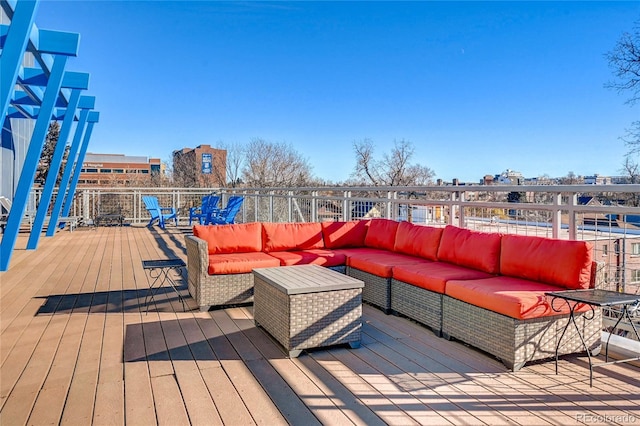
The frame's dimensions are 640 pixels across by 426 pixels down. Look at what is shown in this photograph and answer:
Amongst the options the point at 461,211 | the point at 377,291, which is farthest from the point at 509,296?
the point at 461,211

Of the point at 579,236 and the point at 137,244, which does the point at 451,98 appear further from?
the point at 579,236

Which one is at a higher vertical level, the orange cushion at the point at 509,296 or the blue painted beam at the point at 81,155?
the blue painted beam at the point at 81,155

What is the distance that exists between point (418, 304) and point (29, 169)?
5.62 m

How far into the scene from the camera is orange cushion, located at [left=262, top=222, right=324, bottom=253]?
15.3 ft

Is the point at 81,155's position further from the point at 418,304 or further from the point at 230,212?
the point at 418,304

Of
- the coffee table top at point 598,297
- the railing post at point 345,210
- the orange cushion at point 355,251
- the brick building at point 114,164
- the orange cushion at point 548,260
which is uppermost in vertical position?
the brick building at point 114,164

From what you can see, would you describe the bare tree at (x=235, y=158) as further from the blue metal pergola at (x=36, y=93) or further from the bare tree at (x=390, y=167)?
the blue metal pergola at (x=36, y=93)

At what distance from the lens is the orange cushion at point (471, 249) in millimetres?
3350

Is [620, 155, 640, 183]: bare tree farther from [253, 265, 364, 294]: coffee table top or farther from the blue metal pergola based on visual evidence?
the blue metal pergola

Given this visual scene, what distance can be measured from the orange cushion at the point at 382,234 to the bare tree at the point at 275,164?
58.7 feet

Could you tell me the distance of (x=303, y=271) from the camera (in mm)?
3490

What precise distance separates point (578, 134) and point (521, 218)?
25.2 m

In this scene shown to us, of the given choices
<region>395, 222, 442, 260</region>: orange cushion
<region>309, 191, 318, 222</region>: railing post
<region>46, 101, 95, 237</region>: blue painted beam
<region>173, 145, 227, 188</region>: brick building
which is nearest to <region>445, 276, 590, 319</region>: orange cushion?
<region>395, 222, 442, 260</region>: orange cushion

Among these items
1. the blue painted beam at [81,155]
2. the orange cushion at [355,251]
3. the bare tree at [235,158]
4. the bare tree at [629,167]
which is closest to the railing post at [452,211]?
the orange cushion at [355,251]
